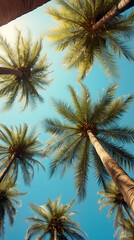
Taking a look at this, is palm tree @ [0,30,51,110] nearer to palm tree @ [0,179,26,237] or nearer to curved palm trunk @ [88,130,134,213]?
palm tree @ [0,179,26,237]

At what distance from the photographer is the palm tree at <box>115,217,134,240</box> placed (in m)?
13.3

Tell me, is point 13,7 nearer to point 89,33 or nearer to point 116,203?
point 89,33


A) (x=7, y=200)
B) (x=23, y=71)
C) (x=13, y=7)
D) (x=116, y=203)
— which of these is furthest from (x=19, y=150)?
(x=13, y=7)

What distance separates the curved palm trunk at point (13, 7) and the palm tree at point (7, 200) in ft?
38.6

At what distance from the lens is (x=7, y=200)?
12859 mm

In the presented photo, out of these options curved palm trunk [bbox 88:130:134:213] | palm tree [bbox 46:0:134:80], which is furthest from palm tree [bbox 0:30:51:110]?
curved palm trunk [bbox 88:130:134:213]

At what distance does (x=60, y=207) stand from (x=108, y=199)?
411 cm

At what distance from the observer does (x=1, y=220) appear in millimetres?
11781

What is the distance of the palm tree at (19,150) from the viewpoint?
41.5ft

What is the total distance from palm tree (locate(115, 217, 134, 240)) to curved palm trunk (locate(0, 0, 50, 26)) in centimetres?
1502

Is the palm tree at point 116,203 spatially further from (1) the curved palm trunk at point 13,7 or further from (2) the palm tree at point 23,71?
(1) the curved palm trunk at point 13,7

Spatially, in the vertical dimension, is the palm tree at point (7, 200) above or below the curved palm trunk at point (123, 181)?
above

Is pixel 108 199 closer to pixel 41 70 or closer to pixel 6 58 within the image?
pixel 41 70

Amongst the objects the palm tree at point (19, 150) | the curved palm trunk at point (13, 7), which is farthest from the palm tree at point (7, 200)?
the curved palm trunk at point (13, 7)
